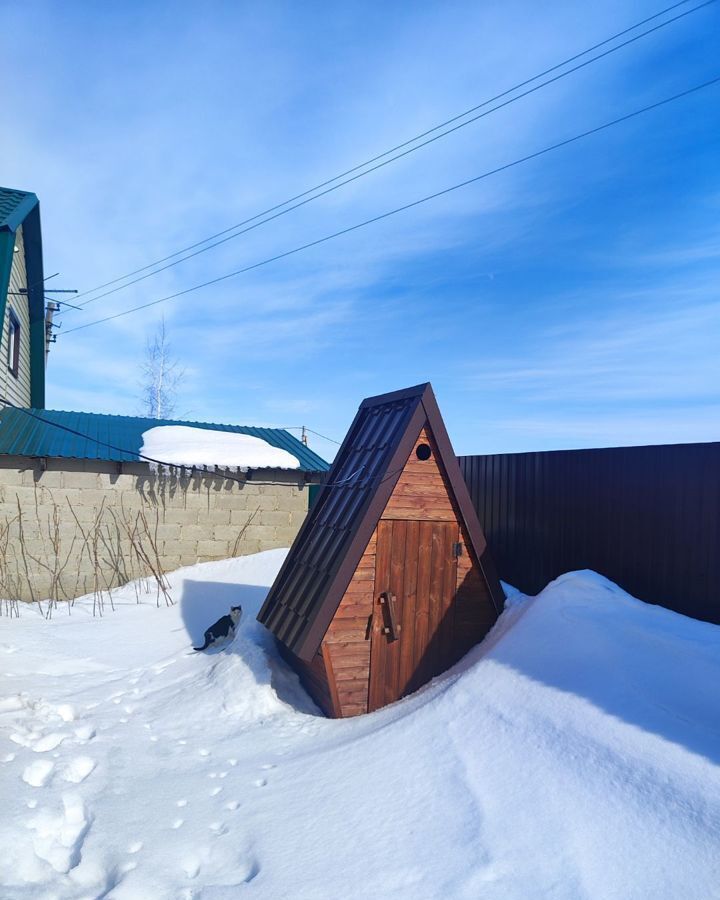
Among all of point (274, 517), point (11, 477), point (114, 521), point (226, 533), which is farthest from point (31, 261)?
point (274, 517)

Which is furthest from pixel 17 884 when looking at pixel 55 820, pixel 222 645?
pixel 222 645

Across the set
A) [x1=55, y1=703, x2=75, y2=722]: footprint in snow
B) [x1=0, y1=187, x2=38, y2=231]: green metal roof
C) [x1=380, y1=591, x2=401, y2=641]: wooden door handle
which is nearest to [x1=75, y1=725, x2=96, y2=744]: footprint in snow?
[x1=55, y1=703, x2=75, y2=722]: footprint in snow

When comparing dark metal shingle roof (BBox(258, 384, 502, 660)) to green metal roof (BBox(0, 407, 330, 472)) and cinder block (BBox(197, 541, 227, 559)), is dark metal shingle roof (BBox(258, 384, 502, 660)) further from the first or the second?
cinder block (BBox(197, 541, 227, 559))

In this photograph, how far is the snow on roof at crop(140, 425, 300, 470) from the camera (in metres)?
11.4

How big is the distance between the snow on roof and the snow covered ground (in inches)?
212

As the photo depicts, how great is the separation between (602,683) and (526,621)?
129 centimetres

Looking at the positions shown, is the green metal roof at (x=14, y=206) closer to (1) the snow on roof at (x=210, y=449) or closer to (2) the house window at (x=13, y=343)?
(2) the house window at (x=13, y=343)

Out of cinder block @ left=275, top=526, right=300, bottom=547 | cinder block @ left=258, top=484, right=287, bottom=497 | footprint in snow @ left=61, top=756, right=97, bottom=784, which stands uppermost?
cinder block @ left=258, top=484, right=287, bottom=497

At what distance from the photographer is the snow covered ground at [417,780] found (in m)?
3.01

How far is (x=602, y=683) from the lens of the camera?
4262 millimetres

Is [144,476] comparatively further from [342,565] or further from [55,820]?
[55,820]

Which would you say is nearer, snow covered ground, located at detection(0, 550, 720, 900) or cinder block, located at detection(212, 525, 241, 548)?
snow covered ground, located at detection(0, 550, 720, 900)

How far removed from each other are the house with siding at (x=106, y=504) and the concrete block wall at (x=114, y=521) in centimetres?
2

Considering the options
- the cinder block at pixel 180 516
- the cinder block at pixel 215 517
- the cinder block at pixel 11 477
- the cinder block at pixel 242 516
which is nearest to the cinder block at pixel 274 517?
the cinder block at pixel 242 516
